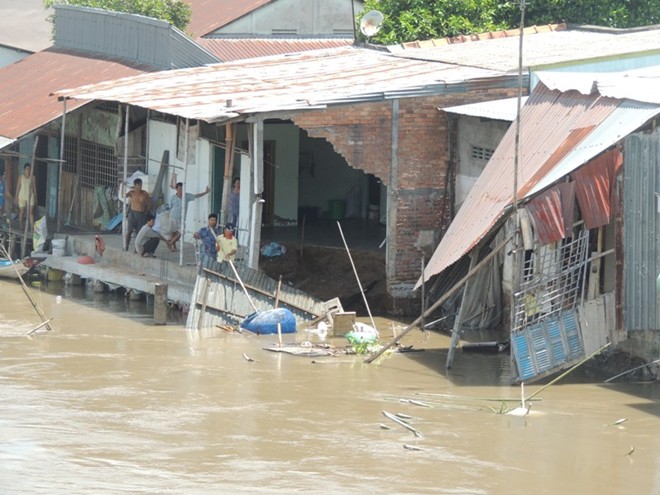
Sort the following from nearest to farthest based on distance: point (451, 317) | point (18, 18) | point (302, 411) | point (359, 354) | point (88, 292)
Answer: point (302, 411) < point (359, 354) < point (451, 317) < point (88, 292) < point (18, 18)

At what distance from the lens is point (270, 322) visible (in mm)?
19703

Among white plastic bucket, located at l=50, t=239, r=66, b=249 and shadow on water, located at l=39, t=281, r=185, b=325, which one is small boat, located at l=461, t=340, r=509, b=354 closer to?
shadow on water, located at l=39, t=281, r=185, b=325

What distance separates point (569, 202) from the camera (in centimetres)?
1609

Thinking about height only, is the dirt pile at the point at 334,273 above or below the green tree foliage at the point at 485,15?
below

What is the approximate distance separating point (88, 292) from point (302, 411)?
30.7 ft

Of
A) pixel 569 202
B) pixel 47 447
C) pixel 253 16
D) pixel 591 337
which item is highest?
pixel 253 16

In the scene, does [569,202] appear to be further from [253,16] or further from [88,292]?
[253,16]

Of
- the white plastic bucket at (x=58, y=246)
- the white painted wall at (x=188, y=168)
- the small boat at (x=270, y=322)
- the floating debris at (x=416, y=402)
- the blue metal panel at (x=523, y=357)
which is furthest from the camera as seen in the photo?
the white plastic bucket at (x=58, y=246)

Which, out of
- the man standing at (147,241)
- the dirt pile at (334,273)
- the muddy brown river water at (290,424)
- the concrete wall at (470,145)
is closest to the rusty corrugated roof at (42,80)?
the man standing at (147,241)

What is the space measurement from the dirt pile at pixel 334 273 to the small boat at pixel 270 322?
1.90m

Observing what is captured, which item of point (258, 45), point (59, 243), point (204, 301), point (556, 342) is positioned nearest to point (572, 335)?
point (556, 342)

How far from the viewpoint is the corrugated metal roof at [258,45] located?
3185 centimetres

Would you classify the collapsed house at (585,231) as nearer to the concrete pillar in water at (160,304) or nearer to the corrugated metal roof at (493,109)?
the corrugated metal roof at (493,109)

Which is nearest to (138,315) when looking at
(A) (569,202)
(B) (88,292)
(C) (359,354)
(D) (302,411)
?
(B) (88,292)
